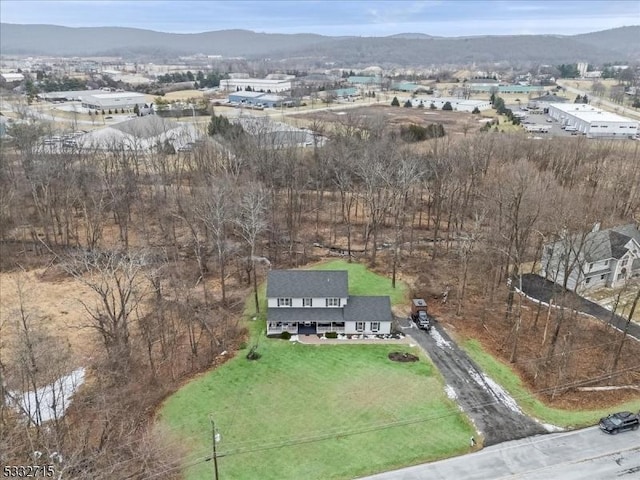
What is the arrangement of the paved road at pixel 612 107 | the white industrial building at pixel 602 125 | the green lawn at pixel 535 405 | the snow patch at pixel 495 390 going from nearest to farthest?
1. the green lawn at pixel 535 405
2. the snow patch at pixel 495 390
3. the white industrial building at pixel 602 125
4. the paved road at pixel 612 107

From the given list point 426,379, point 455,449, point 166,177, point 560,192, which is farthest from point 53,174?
point 560,192

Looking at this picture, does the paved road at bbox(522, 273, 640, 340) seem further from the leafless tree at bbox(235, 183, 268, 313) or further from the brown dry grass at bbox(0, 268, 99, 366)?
the brown dry grass at bbox(0, 268, 99, 366)

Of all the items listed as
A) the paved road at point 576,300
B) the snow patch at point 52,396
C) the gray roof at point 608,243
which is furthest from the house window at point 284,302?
the gray roof at point 608,243

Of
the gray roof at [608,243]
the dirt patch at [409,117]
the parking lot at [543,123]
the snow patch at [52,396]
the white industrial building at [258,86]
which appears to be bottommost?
the snow patch at [52,396]

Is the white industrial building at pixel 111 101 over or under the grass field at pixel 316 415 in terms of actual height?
over

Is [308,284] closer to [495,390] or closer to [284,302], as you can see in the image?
[284,302]

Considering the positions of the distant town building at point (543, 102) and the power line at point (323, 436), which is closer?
the power line at point (323, 436)

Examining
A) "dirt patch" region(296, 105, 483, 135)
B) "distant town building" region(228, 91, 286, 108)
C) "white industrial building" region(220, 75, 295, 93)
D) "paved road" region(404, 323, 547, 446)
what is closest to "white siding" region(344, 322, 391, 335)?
"paved road" region(404, 323, 547, 446)

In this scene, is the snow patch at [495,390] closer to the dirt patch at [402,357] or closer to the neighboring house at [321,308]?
the dirt patch at [402,357]

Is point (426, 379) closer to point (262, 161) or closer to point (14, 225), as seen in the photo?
point (262, 161)
